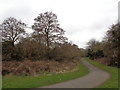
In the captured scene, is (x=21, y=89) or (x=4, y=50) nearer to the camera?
(x=21, y=89)

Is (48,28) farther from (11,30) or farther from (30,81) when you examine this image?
(30,81)

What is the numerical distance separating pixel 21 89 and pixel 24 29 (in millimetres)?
24455

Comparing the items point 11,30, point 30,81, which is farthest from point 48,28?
point 30,81

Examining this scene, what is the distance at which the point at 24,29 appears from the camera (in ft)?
115

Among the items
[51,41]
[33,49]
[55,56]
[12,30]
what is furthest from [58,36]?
[12,30]

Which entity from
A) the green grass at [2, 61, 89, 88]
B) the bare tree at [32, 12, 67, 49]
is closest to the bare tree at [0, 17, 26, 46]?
the bare tree at [32, 12, 67, 49]

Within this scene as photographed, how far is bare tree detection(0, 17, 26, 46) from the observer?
110ft

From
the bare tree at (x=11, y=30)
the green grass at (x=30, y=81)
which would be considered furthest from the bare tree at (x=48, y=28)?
the green grass at (x=30, y=81)

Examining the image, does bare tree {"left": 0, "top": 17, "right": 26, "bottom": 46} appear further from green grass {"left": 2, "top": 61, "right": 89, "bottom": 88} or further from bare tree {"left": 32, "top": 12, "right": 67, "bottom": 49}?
green grass {"left": 2, "top": 61, "right": 89, "bottom": 88}

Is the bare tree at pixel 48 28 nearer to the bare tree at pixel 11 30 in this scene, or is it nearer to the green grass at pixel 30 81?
the bare tree at pixel 11 30

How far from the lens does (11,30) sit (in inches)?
1328

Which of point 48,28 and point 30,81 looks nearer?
point 30,81

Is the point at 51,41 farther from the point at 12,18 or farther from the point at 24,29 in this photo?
the point at 12,18

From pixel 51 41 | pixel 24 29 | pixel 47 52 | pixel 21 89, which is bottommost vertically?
pixel 21 89
